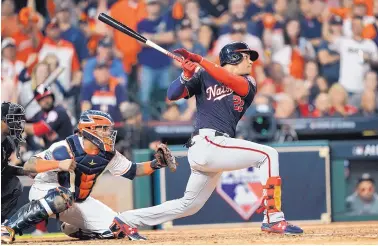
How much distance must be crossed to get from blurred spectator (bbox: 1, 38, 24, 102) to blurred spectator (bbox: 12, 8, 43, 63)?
6.3 inches

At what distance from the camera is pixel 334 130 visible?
489 inches

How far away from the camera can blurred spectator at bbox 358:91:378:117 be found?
44.5 ft

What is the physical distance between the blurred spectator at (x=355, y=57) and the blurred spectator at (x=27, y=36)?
442cm

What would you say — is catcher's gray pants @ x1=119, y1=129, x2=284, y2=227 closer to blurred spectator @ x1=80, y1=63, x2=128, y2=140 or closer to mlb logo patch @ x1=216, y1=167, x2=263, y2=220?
mlb logo patch @ x1=216, y1=167, x2=263, y2=220

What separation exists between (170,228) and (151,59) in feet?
10.8

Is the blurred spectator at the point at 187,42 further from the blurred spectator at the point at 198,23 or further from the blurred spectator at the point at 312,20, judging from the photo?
the blurred spectator at the point at 312,20

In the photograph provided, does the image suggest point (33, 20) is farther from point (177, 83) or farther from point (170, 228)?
point (177, 83)

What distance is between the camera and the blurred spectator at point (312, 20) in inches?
571

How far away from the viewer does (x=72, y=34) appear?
47.3 ft

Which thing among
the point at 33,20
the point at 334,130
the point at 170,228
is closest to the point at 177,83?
the point at 170,228

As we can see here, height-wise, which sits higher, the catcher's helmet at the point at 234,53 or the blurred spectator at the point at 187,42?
the blurred spectator at the point at 187,42

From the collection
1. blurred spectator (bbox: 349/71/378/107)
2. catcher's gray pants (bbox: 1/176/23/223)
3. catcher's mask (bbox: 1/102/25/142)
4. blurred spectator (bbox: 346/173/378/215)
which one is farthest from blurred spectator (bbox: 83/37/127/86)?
catcher's mask (bbox: 1/102/25/142)

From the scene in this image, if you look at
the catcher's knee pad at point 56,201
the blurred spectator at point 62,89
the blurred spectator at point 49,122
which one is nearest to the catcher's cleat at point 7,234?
the catcher's knee pad at point 56,201

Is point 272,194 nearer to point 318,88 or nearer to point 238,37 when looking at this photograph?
point 318,88
